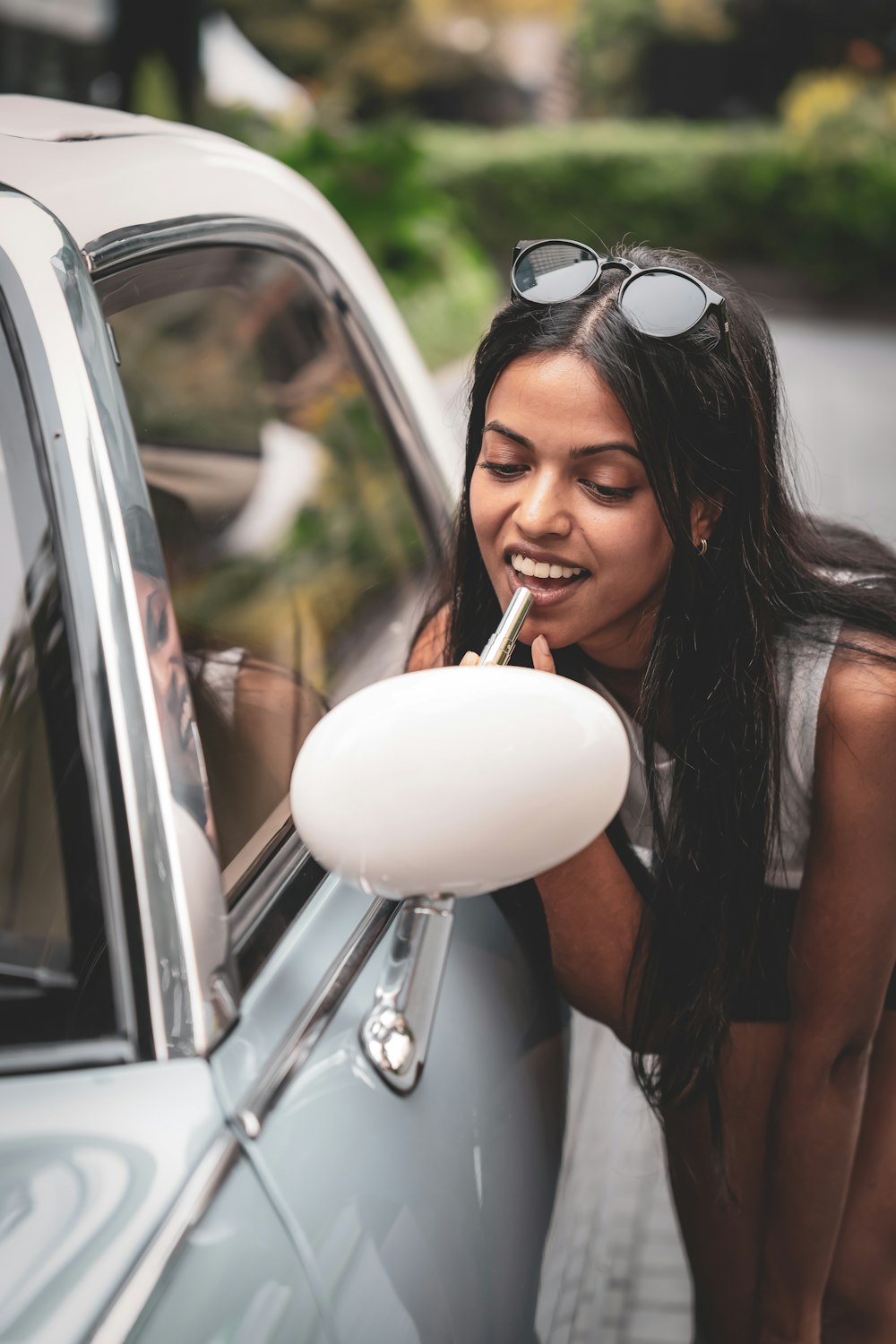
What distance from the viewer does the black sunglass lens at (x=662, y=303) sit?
4.59 feet

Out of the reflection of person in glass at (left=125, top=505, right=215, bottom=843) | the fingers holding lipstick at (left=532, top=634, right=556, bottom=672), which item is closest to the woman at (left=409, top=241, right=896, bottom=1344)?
the fingers holding lipstick at (left=532, top=634, right=556, bottom=672)

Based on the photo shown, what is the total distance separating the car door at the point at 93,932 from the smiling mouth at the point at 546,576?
413 mm

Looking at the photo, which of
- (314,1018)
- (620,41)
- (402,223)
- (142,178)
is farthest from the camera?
(620,41)

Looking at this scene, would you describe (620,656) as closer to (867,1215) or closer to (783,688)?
(783,688)

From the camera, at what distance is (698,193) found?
644 inches

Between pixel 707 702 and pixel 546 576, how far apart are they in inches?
10.1

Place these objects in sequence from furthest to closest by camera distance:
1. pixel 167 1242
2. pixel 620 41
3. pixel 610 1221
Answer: pixel 620 41, pixel 610 1221, pixel 167 1242

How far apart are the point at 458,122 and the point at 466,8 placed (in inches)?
182

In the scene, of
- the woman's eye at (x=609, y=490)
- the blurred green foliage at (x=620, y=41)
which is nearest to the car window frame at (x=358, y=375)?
the woman's eye at (x=609, y=490)

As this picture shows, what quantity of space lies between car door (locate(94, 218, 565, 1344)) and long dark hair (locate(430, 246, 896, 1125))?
19cm

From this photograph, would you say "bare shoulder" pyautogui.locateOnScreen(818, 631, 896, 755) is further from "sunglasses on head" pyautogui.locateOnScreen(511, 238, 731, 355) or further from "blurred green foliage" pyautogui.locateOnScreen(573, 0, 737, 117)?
"blurred green foliage" pyautogui.locateOnScreen(573, 0, 737, 117)

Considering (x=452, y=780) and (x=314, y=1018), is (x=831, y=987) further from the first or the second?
(x=452, y=780)

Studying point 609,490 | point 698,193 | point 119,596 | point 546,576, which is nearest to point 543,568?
point 546,576

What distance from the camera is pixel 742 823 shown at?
1547 mm
